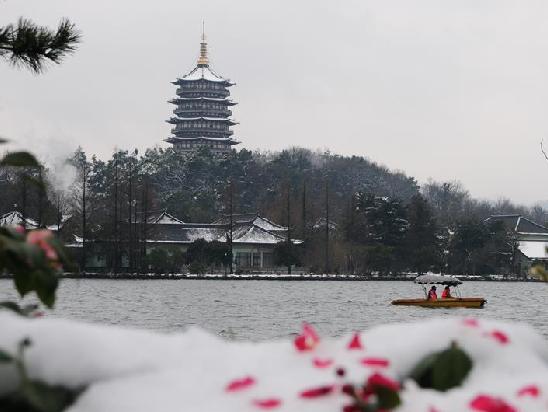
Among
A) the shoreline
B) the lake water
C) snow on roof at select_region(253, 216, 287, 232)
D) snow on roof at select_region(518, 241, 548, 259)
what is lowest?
the lake water

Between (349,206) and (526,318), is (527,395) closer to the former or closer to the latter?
(526,318)

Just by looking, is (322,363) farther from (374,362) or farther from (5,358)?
(5,358)

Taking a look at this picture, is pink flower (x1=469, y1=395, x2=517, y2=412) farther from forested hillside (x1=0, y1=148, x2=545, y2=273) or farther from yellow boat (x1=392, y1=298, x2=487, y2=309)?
forested hillside (x1=0, y1=148, x2=545, y2=273)

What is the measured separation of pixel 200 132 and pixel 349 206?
2427cm

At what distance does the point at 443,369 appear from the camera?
4.91 feet

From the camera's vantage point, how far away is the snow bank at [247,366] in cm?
141

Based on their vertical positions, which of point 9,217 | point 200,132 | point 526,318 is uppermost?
point 200,132

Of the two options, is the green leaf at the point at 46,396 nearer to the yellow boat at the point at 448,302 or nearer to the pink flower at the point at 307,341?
the pink flower at the point at 307,341

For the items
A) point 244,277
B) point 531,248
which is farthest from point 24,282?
point 531,248

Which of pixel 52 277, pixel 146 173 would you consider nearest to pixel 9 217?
pixel 146 173

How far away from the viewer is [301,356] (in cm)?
152

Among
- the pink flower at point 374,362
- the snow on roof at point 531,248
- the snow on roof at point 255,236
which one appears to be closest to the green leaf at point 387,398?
the pink flower at point 374,362

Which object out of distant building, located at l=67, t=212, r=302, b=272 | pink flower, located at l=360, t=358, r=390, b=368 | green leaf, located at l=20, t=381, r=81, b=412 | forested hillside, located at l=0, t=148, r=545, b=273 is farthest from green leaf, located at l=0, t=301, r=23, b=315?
distant building, located at l=67, t=212, r=302, b=272

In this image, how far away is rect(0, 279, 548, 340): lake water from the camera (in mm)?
22219
